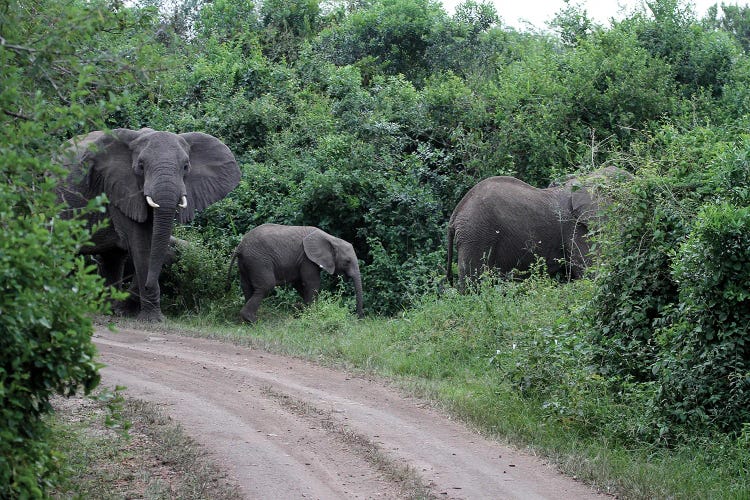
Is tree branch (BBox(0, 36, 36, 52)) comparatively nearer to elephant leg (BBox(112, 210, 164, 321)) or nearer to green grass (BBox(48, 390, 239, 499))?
green grass (BBox(48, 390, 239, 499))

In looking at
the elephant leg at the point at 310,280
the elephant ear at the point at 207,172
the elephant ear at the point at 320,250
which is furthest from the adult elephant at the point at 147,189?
the elephant leg at the point at 310,280

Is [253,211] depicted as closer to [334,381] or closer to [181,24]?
[334,381]

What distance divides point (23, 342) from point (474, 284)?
33.4 feet

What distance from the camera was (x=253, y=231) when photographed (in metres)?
15.5

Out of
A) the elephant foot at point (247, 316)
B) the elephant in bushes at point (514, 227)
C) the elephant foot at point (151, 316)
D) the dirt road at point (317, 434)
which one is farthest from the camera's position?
the elephant foot at point (247, 316)

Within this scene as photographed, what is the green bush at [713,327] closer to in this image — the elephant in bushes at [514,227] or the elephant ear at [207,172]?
the elephant in bushes at [514,227]

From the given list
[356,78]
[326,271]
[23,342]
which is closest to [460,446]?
[23,342]

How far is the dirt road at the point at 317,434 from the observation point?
23.6ft

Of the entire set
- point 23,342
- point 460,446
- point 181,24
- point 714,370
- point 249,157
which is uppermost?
point 181,24

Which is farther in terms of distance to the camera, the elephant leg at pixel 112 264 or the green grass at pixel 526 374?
the elephant leg at pixel 112 264

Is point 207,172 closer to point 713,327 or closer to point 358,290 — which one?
point 358,290

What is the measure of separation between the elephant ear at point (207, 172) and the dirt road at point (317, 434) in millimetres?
4096

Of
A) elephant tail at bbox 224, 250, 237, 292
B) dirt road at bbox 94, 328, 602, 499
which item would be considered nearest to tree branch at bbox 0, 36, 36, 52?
dirt road at bbox 94, 328, 602, 499

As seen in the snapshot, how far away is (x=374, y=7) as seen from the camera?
952 inches
